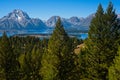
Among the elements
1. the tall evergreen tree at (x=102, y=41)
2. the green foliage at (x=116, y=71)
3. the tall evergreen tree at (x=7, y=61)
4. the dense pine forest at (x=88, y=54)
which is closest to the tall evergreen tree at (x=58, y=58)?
the dense pine forest at (x=88, y=54)

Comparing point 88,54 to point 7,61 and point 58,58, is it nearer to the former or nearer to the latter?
point 58,58

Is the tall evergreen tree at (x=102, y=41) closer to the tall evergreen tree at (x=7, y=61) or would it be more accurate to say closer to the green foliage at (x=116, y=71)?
the green foliage at (x=116, y=71)

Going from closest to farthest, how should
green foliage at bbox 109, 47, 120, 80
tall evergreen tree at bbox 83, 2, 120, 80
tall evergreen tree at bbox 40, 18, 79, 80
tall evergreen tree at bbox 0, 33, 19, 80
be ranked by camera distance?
green foliage at bbox 109, 47, 120, 80
tall evergreen tree at bbox 83, 2, 120, 80
tall evergreen tree at bbox 40, 18, 79, 80
tall evergreen tree at bbox 0, 33, 19, 80

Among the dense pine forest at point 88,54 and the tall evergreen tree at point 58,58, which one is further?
the tall evergreen tree at point 58,58

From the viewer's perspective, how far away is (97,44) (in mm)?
32188

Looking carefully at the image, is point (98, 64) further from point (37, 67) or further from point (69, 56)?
point (37, 67)

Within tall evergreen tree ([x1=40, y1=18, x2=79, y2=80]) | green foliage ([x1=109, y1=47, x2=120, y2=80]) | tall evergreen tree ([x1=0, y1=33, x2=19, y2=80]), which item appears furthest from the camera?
tall evergreen tree ([x1=0, y1=33, x2=19, y2=80])

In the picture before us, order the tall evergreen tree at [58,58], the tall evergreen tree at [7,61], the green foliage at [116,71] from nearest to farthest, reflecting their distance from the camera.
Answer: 1. the green foliage at [116,71]
2. the tall evergreen tree at [58,58]
3. the tall evergreen tree at [7,61]

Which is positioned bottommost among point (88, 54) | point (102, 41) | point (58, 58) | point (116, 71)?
point (116, 71)

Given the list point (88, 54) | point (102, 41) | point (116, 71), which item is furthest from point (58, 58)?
point (116, 71)

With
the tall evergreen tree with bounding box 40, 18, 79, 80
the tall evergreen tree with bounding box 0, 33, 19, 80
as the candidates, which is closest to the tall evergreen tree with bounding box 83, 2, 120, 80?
the tall evergreen tree with bounding box 40, 18, 79, 80

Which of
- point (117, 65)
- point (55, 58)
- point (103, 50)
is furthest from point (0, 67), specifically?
point (117, 65)

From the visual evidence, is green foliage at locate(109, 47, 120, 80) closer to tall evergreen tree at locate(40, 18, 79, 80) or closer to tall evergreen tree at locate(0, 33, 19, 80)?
tall evergreen tree at locate(40, 18, 79, 80)

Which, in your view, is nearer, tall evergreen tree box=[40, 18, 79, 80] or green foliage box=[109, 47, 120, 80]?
green foliage box=[109, 47, 120, 80]
